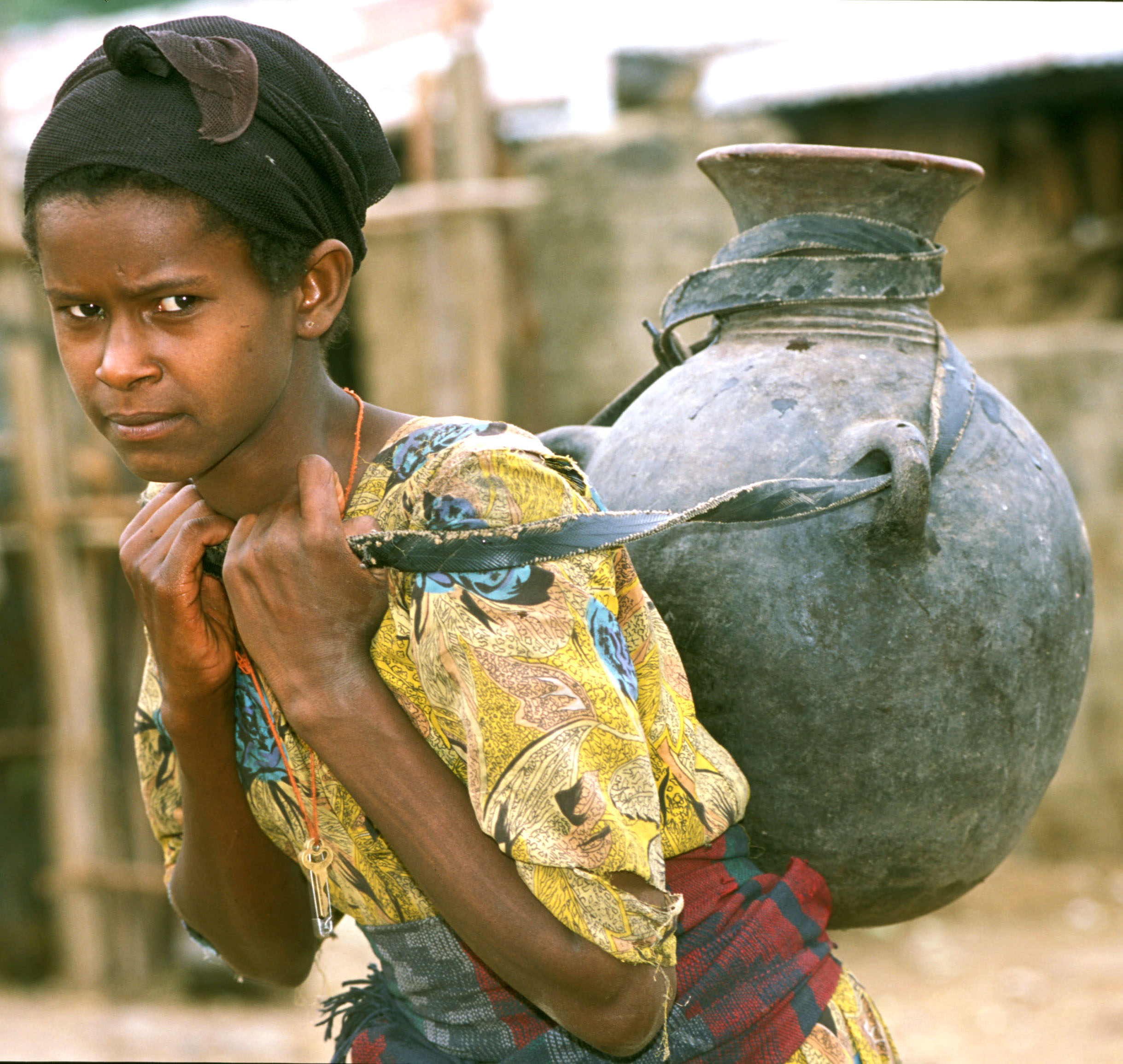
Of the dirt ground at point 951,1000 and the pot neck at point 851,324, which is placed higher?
the pot neck at point 851,324

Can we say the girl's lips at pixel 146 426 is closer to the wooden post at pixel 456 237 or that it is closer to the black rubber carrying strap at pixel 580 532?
the black rubber carrying strap at pixel 580 532

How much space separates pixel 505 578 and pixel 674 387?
64 centimetres

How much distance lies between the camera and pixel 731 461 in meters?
1.74

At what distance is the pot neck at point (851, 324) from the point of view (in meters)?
1.86

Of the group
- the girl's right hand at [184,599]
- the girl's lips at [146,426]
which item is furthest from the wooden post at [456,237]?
the girl's lips at [146,426]

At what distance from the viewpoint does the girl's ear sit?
1484 millimetres

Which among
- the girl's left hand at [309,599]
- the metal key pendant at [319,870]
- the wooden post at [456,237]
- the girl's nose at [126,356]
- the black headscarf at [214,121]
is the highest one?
the black headscarf at [214,121]

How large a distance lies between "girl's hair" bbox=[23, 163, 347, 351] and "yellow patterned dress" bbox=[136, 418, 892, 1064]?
9.0 inches

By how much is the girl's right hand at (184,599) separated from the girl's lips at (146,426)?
0.21m

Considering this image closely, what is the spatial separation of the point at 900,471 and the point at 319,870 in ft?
2.74

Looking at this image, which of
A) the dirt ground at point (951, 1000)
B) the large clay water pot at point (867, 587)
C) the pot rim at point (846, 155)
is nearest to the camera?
the large clay water pot at point (867, 587)

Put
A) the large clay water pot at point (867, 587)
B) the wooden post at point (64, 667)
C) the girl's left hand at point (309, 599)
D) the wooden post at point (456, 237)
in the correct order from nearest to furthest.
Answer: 1. the girl's left hand at point (309, 599)
2. the large clay water pot at point (867, 587)
3. the wooden post at point (456, 237)
4. the wooden post at point (64, 667)

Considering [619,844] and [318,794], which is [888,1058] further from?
[318,794]

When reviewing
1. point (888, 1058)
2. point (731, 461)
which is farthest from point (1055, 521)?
point (888, 1058)
